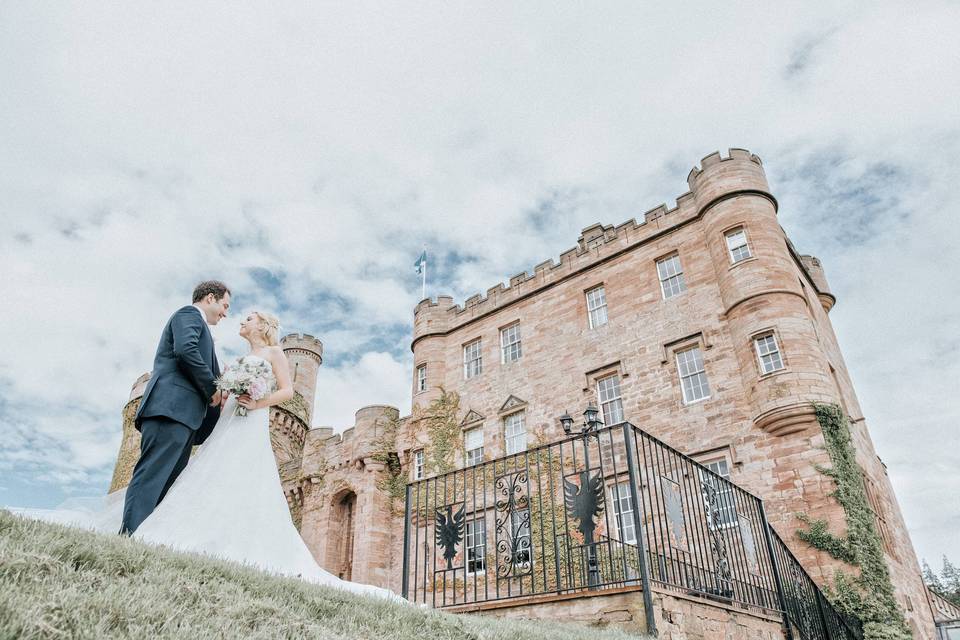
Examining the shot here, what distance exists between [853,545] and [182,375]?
14.4m

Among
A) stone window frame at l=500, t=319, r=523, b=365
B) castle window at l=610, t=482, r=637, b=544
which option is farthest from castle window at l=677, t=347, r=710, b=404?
stone window frame at l=500, t=319, r=523, b=365

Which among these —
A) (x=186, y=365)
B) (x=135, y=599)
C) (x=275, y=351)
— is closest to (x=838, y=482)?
(x=275, y=351)

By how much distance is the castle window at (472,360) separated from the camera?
24406 millimetres

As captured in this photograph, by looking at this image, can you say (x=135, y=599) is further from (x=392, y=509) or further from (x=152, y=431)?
(x=392, y=509)

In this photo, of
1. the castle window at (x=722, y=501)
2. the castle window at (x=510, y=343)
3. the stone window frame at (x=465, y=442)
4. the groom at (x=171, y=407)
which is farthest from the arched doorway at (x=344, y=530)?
the groom at (x=171, y=407)

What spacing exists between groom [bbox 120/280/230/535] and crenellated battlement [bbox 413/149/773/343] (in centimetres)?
1760

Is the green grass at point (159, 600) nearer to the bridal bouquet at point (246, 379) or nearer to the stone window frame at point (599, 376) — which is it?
the bridal bouquet at point (246, 379)

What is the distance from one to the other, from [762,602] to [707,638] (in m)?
2.01

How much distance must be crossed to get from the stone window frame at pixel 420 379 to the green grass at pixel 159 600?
2149cm

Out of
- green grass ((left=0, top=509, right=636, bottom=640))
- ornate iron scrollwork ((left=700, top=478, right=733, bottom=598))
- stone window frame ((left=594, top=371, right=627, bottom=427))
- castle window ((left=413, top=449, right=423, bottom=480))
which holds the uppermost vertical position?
stone window frame ((left=594, top=371, right=627, bottom=427))

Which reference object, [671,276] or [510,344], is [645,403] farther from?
[510,344]

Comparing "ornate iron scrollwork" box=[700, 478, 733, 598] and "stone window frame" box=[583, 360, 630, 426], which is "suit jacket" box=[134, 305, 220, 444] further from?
"stone window frame" box=[583, 360, 630, 426]

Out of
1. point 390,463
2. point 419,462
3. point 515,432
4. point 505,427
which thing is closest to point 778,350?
point 515,432

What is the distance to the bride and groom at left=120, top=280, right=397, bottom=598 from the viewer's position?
487 centimetres
